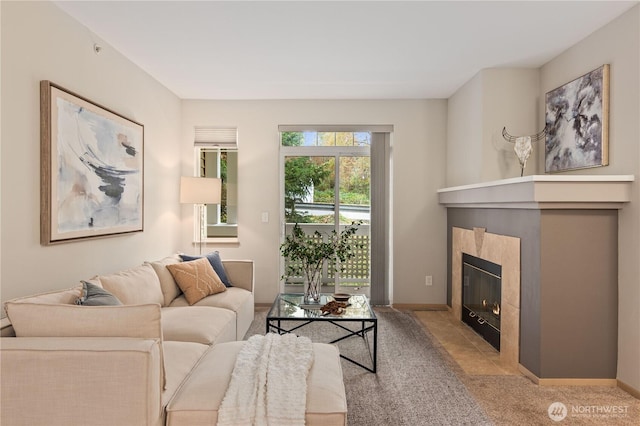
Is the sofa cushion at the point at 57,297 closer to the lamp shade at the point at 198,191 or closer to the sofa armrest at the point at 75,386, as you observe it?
the sofa armrest at the point at 75,386

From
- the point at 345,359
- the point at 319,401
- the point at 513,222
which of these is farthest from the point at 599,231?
the point at 319,401

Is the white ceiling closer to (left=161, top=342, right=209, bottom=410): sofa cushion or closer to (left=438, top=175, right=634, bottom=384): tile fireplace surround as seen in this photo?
(left=438, top=175, right=634, bottom=384): tile fireplace surround

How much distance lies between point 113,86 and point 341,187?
9.16ft

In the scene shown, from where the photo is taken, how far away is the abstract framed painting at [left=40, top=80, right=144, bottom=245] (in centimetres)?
252

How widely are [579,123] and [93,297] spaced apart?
3639mm

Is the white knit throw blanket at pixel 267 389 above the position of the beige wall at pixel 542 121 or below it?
below

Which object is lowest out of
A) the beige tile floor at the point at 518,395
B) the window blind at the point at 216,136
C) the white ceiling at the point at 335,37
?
the beige tile floor at the point at 518,395

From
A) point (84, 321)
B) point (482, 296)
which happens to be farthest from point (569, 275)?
point (84, 321)

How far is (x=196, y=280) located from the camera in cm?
354

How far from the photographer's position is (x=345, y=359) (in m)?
3.21

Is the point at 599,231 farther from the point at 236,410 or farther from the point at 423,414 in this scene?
the point at 236,410

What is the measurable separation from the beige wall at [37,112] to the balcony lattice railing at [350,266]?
204 centimetres

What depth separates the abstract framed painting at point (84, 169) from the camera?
2520mm

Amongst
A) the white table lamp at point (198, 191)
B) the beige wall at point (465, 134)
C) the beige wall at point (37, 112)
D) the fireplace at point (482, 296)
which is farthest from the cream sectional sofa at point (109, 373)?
the beige wall at point (465, 134)
